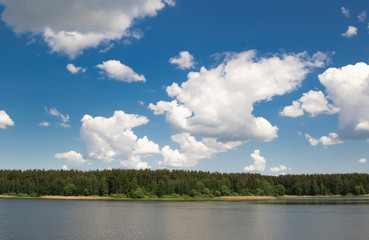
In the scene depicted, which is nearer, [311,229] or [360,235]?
[360,235]

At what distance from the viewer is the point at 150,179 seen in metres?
193

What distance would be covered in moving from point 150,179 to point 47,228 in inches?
5313

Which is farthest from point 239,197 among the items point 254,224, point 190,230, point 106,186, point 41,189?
point 190,230

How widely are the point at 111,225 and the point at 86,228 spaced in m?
5.93

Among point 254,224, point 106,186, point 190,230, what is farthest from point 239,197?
point 190,230

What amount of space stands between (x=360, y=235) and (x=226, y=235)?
22922mm

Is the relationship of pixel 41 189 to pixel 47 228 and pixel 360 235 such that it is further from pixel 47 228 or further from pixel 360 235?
pixel 360 235

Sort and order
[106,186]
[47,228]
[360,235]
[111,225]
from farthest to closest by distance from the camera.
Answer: [106,186]
[111,225]
[47,228]
[360,235]

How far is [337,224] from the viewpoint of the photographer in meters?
68.3

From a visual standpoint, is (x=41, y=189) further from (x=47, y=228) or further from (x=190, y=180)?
Answer: (x=47, y=228)

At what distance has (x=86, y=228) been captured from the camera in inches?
2384

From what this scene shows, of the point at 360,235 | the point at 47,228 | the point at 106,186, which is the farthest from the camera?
the point at 106,186

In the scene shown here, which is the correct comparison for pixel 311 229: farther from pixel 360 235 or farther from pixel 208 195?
pixel 208 195

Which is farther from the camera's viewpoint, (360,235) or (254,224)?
(254,224)
